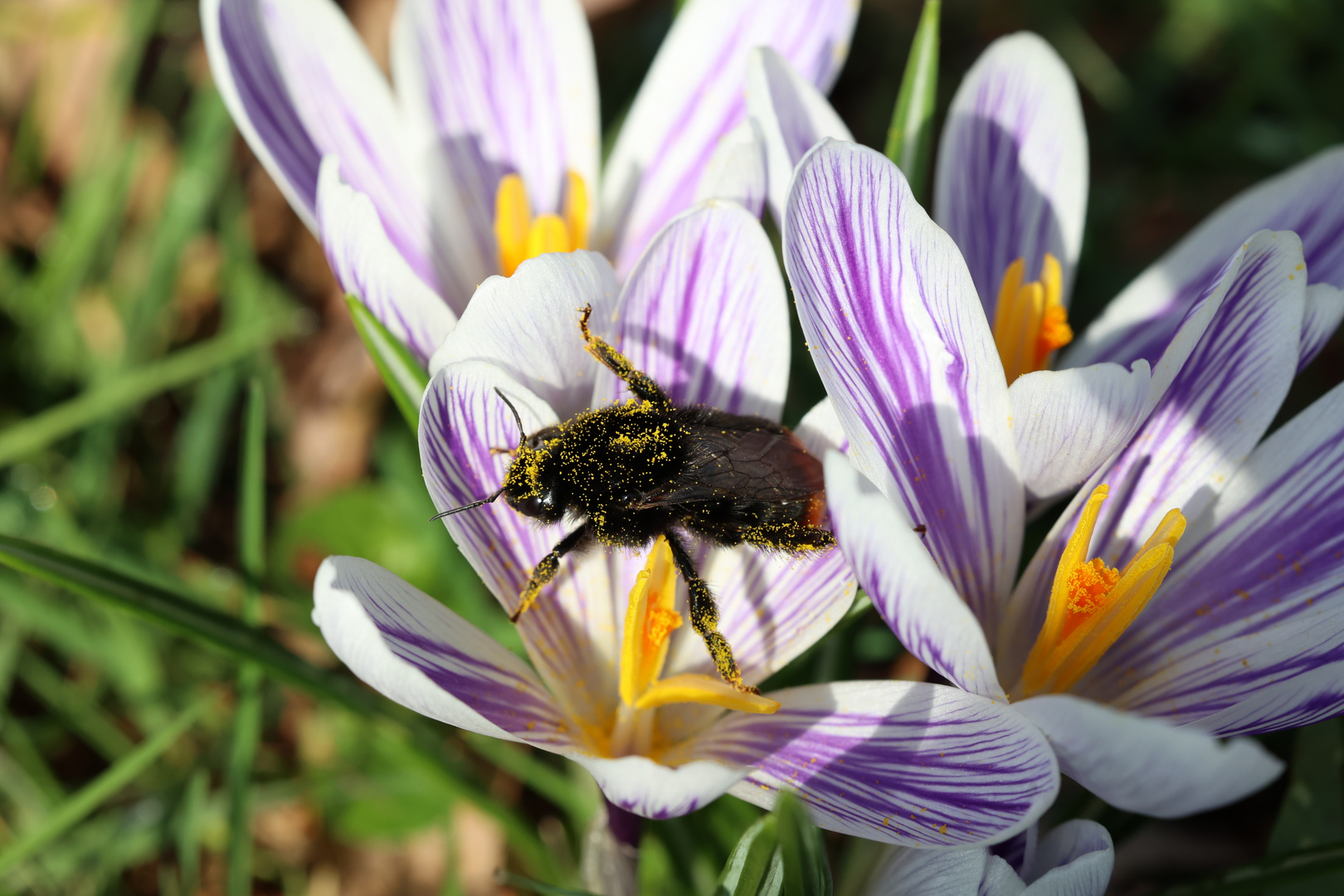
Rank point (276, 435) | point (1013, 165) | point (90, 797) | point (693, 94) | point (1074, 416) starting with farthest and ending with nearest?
point (276, 435)
point (693, 94)
point (1013, 165)
point (90, 797)
point (1074, 416)

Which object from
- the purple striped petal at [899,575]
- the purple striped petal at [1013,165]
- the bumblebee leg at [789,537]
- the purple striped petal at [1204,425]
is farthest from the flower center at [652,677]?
the purple striped petal at [1013,165]

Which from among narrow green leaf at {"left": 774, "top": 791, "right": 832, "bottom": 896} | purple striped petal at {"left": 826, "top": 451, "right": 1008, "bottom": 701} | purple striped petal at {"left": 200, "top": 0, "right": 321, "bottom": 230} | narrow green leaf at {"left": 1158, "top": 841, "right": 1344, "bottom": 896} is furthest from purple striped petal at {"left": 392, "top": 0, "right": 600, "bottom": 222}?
narrow green leaf at {"left": 1158, "top": 841, "right": 1344, "bottom": 896}

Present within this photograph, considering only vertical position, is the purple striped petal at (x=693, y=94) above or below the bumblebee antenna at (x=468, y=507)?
above

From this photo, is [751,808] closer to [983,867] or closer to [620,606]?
[620,606]

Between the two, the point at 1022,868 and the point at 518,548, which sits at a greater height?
the point at 518,548

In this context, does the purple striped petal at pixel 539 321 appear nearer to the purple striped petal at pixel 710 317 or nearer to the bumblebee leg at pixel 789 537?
the purple striped petal at pixel 710 317

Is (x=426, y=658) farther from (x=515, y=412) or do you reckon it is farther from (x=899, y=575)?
(x=899, y=575)

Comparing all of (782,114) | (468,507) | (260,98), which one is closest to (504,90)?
(260,98)
